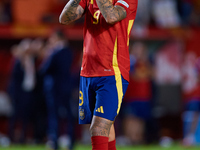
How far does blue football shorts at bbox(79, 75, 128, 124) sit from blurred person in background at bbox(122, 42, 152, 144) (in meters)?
5.89

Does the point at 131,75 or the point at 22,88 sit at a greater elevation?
the point at 131,75

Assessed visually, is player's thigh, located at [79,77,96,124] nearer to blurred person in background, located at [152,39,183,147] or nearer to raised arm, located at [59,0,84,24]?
raised arm, located at [59,0,84,24]

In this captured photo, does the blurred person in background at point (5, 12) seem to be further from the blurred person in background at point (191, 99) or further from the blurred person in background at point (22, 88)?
the blurred person in background at point (191, 99)

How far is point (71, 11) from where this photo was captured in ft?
12.9

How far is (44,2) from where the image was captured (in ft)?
38.9

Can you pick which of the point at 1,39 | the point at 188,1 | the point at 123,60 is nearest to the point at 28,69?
the point at 1,39

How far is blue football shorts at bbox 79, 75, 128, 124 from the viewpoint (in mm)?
3691

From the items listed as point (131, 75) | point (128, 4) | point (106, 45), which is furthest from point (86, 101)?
point (131, 75)

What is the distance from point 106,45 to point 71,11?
488 mm

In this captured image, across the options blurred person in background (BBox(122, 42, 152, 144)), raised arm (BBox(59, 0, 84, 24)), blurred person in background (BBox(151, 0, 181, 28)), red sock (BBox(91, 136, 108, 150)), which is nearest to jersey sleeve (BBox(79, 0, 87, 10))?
raised arm (BBox(59, 0, 84, 24))

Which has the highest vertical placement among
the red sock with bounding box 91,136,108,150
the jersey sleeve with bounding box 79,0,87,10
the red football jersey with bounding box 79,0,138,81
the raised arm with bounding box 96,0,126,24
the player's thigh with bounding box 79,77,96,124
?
the jersey sleeve with bounding box 79,0,87,10

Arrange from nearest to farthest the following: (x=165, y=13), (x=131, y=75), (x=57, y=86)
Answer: (x=57, y=86) → (x=131, y=75) → (x=165, y=13)

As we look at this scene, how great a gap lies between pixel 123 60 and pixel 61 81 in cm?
402

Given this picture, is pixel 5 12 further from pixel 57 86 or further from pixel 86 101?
pixel 86 101
